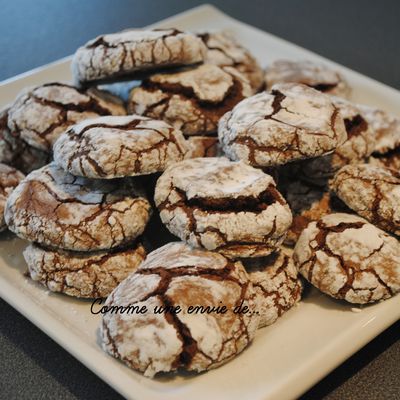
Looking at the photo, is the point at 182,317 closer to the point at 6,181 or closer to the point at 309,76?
the point at 6,181

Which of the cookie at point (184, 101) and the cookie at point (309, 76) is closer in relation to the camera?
the cookie at point (184, 101)

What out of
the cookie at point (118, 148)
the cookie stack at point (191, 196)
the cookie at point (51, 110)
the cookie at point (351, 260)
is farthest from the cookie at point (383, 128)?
the cookie at point (51, 110)

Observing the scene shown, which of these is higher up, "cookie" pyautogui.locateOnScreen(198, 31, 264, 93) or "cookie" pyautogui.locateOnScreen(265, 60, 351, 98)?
"cookie" pyautogui.locateOnScreen(198, 31, 264, 93)

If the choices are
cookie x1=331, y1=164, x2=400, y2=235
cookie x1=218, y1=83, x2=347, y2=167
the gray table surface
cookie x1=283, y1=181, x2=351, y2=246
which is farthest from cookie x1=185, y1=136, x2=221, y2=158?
the gray table surface

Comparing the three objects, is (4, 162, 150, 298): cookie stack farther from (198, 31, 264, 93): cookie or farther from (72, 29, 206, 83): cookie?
(198, 31, 264, 93): cookie

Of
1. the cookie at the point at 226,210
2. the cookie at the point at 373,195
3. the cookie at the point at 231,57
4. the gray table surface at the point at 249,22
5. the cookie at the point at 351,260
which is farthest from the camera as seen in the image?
the gray table surface at the point at 249,22

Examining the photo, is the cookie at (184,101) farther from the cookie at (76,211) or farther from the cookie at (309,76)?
the cookie at (309,76)
